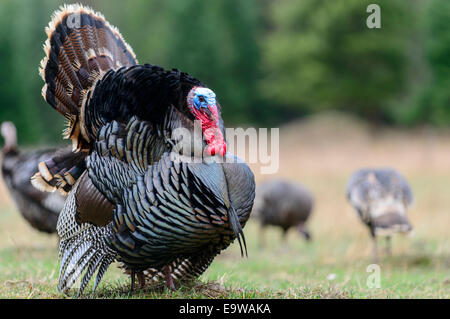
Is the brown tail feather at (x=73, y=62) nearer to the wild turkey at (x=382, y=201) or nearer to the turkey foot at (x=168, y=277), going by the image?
the turkey foot at (x=168, y=277)

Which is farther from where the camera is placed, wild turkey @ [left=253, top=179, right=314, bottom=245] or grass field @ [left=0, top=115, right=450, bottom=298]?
wild turkey @ [left=253, top=179, right=314, bottom=245]

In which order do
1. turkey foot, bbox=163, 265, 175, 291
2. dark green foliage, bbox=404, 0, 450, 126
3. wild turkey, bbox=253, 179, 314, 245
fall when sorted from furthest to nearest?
dark green foliage, bbox=404, 0, 450, 126, wild turkey, bbox=253, 179, 314, 245, turkey foot, bbox=163, 265, 175, 291

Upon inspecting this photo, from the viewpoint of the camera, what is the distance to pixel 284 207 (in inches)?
424

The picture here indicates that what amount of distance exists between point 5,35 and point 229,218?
95.0ft

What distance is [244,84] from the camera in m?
35.7

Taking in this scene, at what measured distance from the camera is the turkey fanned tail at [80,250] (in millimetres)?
4062

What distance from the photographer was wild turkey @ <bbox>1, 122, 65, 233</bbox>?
302 inches

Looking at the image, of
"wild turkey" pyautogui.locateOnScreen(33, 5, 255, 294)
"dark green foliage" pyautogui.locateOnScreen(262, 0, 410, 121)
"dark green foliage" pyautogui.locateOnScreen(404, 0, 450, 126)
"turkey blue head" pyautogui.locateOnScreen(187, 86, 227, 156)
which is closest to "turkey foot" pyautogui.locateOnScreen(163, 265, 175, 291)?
"wild turkey" pyautogui.locateOnScreen(33, 5, 255, 294)

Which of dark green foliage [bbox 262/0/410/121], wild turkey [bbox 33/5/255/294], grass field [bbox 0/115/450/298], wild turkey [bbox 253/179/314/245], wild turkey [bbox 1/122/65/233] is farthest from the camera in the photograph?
dark green foliage [bbox 262/0/410/121]

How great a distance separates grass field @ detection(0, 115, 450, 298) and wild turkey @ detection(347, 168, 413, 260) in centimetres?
45

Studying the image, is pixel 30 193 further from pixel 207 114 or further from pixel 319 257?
pixel 207 114

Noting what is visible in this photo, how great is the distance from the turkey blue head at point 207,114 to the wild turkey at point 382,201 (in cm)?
454

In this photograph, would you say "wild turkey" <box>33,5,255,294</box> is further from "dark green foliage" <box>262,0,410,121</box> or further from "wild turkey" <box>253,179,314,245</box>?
"dark green foliage" <box>262,0,410,121</box>

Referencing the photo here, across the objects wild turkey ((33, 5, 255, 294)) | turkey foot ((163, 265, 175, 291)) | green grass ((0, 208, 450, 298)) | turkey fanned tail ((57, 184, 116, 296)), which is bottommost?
green grass ((0, 208, 450, 298))
